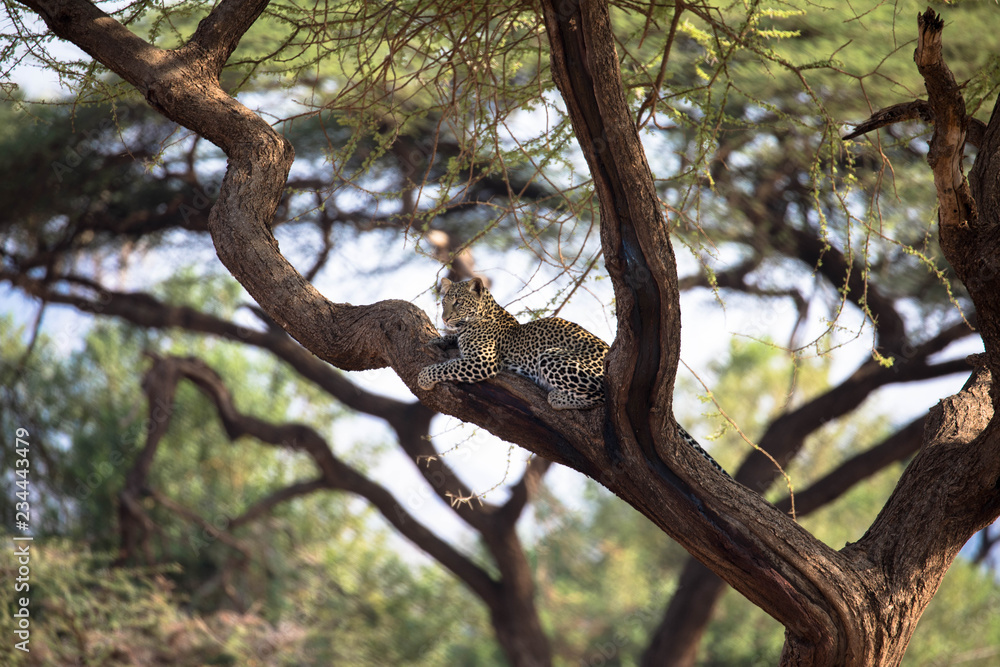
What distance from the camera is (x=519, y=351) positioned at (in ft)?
13.1

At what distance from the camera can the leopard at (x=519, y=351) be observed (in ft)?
11.2

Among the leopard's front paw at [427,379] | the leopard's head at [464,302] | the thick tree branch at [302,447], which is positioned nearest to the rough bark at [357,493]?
the thick tree branch at [302,447]

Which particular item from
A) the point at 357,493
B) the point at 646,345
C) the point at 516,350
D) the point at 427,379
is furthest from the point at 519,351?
the point at 357,493

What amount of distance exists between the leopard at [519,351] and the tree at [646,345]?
79 millimetres

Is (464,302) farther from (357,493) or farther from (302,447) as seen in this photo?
(357,493)

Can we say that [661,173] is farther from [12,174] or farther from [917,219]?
[12,174]

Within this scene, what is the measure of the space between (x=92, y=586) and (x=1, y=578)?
164cm

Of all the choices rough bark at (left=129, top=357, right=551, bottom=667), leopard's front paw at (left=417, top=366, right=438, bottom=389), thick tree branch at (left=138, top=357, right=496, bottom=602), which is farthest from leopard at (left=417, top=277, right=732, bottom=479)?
thick tree branch at (left=138, top=357, right=496, bottom=602)

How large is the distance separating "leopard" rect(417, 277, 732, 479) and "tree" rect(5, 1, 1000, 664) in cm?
8

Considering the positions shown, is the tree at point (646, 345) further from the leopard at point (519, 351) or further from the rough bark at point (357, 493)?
the rough bark at point (357, 493)

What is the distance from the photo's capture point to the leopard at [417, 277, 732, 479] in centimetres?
340

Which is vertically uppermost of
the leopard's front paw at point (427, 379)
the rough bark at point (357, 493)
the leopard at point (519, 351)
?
the rough bark at point (357, 493)

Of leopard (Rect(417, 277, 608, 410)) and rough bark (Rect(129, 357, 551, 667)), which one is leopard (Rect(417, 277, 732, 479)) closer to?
leopard (Rect(417, 277, 608, 410))

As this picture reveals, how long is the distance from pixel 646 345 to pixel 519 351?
1.02 meters
